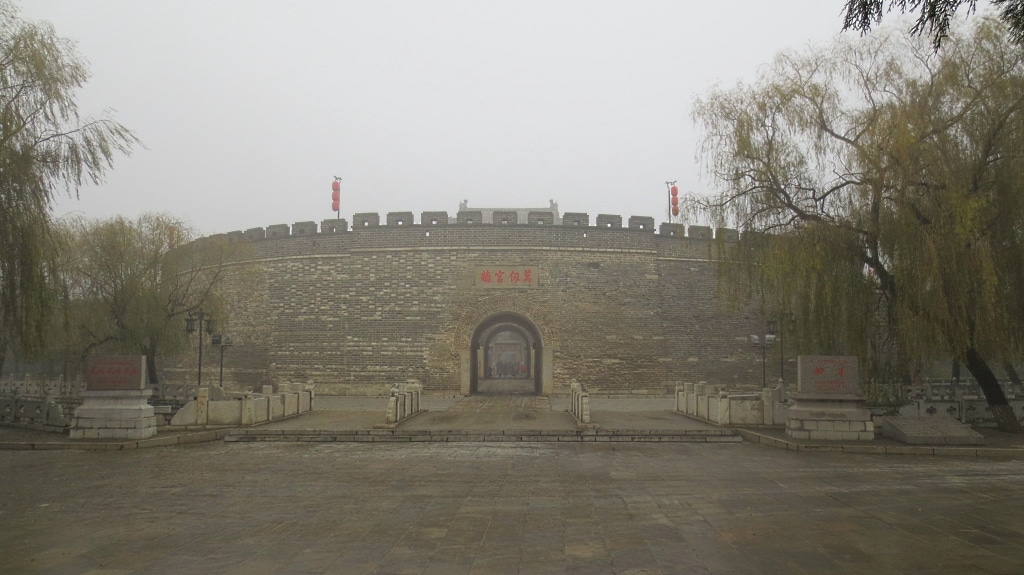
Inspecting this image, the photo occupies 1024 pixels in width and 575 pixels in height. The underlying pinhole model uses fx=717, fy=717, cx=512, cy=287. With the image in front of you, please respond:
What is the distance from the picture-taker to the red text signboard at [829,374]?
32.6 feet

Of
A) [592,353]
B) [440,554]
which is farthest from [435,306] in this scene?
[440,554]

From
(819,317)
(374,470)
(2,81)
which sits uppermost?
(2,81)

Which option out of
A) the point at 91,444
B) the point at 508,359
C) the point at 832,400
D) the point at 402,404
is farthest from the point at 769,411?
the point at 508,359

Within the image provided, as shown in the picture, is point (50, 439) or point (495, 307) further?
point (495, 307)

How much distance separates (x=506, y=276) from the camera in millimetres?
20484

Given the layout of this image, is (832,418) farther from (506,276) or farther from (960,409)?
(506,276)

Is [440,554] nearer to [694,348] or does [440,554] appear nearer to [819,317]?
[819,317]

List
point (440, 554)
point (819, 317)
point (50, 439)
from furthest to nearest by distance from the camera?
point (819, 317), point (50, 439), point (440, 554)

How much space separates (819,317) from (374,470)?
7494 millimetres

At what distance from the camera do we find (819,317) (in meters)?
11.4

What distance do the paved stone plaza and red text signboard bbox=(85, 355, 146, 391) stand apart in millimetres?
1207

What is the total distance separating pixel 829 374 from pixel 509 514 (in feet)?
20.7

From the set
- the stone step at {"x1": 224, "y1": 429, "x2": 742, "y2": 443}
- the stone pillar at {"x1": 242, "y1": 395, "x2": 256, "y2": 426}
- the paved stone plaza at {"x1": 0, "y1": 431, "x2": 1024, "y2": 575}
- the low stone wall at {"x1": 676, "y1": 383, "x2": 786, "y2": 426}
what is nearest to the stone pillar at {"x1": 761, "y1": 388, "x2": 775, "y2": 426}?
the low stone wall at {"x1": 676, "y1": 383, "x2": 786, "y2": 426}

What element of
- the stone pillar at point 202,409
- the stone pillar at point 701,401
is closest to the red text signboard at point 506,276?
the stone pillar at point 701,401
